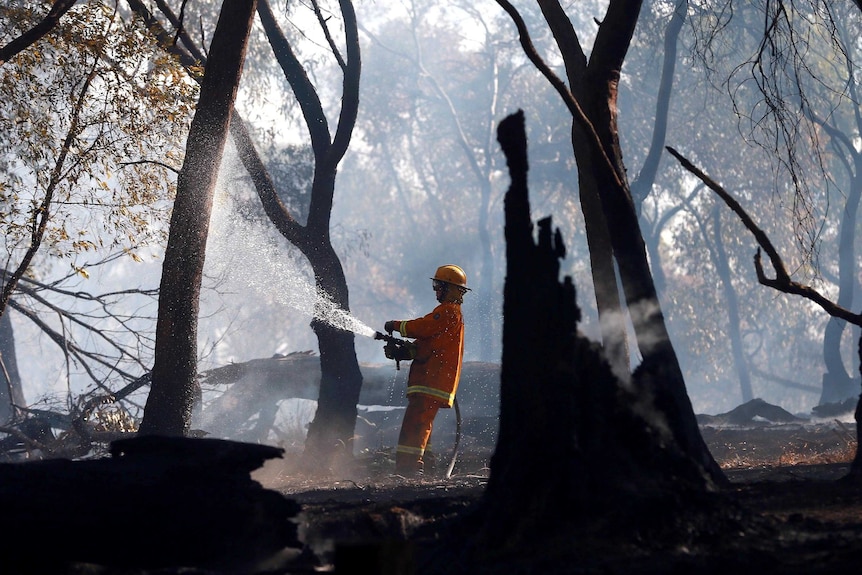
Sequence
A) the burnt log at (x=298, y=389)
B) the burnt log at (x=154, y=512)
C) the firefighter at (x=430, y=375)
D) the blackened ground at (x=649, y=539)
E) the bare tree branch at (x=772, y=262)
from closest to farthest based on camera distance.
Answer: the blackened ground at (x=649, y=539) → the burnt log at (x=154, y=512) → the bare tree branch at (x=772, y=262) → the firefighter at (x=430, y=375) → the burnt log at (x=298, y=389)

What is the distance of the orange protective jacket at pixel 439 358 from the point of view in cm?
970

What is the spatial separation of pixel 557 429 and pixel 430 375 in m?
5.29

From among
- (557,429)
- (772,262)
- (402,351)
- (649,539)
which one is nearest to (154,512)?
(557,429)

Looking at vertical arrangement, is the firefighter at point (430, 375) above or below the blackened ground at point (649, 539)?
above

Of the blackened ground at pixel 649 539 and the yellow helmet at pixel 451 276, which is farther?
the yellow helmet at pixel 451 276

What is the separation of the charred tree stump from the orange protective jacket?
175 inches

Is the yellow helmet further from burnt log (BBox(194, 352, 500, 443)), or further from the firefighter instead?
burnt log (BBox(194, 352, 500, 443))

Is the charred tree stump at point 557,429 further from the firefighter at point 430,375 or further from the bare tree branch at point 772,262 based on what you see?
the firefighter at point 430,375

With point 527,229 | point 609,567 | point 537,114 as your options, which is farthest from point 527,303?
point 537,114

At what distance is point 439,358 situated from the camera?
9734 millimetres

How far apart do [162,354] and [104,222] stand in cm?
333

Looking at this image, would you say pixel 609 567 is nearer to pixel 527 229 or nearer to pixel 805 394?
pixel 527 229

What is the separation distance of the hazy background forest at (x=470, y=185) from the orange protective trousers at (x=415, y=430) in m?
3.29

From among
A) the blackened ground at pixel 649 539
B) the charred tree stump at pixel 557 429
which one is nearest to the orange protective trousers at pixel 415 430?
the blackened ground at pixel 649 539
